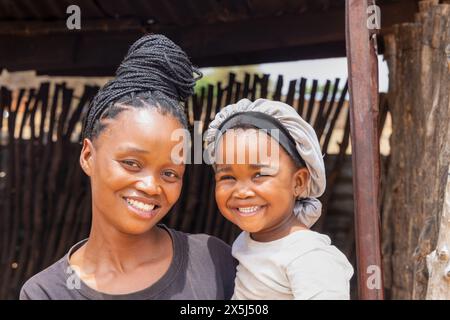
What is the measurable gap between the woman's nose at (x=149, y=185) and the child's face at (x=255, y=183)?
25 cm

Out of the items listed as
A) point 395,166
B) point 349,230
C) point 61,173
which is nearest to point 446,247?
point 395,166

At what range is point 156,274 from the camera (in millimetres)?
2230

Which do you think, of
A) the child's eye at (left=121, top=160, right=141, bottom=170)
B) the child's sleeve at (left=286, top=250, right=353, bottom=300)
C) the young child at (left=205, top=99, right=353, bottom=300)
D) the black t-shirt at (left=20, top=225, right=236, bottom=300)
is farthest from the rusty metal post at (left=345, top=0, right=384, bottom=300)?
the child's eye at (left=121, top=160, right=141, bottom=170)

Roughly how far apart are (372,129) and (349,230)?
10.1 feet

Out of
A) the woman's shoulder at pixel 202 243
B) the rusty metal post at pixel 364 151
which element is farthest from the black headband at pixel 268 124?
the woman's shoulder at pixel 202 243

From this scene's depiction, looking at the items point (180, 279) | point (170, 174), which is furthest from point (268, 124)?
point (180, 279)

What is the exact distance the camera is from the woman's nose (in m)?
2.08

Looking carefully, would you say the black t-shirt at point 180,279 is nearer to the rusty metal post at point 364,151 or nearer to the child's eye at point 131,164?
the child's eye at point 131,164

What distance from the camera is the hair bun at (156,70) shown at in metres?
2.25

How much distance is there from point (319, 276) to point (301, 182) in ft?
1.27

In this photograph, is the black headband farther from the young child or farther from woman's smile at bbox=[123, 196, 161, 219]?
woman's smile at bbox=[123, 196, 161, 219]

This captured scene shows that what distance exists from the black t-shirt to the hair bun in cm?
51

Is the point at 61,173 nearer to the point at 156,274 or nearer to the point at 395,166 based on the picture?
the point at 395,166
